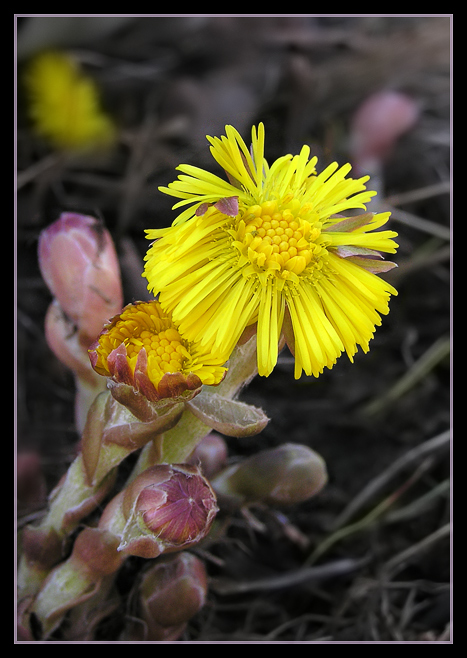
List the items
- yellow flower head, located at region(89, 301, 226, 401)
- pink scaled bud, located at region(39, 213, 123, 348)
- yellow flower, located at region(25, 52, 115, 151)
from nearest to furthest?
yellow flower head, located at region(89, 301, 226, 401), pink scaled bud, located at region(39, 213, 123, 348), yellow flower, located at region(25, 52, 115, 151)

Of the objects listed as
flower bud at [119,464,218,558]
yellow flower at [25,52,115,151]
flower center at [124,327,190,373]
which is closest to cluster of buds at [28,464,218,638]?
flower bud at [119,464,218,558]

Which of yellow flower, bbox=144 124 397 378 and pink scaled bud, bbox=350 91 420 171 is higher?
pink scaled bud, bbox=350 91 420 171

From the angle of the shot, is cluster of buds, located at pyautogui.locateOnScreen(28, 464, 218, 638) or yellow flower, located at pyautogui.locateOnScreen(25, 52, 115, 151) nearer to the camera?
cluster of buds, located at pyautogui.locateOnScreen(28, 464, 218, 638)

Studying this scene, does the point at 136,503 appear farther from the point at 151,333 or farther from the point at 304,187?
the point at 304,187

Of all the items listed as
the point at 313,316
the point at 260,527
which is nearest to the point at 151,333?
the point at 313,316

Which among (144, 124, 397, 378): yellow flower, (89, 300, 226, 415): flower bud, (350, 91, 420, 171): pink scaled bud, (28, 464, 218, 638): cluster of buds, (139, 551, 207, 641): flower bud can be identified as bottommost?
(139, 551, 207, 641): flower bud

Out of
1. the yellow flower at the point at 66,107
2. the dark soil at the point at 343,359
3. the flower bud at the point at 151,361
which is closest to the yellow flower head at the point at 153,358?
the flower bud at the point at 151,361

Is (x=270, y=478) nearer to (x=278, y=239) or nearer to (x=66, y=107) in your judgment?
(x=278, y=239)

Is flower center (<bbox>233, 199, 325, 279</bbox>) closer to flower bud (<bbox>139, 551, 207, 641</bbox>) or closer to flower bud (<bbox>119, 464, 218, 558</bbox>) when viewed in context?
flower bud (<bbox>119, 464, 218, 558</bbox>)

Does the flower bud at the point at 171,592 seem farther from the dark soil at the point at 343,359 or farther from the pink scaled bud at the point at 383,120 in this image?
the pink scaled bud at the point at 383,120
